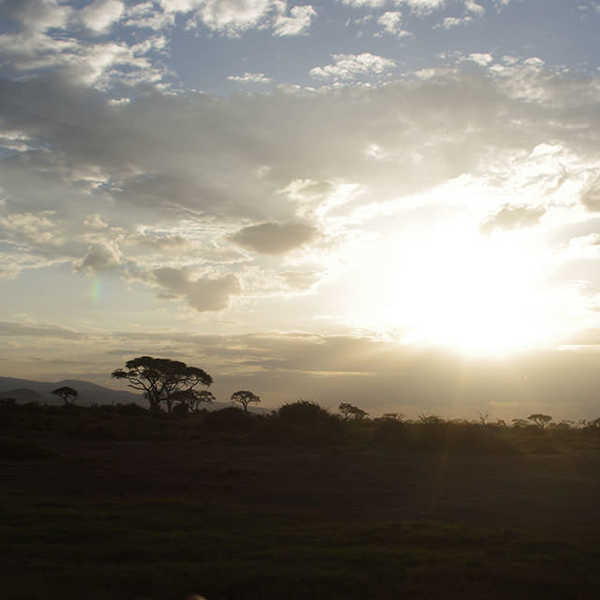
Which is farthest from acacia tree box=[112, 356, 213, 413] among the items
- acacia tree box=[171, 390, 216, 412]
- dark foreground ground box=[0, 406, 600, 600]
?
dark foreground ground box=[0, 406, 600, 600]

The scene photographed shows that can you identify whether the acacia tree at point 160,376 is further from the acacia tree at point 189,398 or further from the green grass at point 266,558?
the green grass at point 266,558

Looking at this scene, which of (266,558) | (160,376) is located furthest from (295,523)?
(160,376)

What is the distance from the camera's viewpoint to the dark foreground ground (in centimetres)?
648

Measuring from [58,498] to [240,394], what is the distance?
197ft

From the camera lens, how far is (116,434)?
23.6 m

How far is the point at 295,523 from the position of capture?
32.2ft

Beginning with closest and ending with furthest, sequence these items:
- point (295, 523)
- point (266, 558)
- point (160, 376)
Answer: point (266, 558) < point (295, 523) < point (160, 376)

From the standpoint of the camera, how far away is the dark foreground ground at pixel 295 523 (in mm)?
6477

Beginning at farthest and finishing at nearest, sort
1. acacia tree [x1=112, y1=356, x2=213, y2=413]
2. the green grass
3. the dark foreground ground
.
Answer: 1. acacia tree [x1=112, y1=356, x2=213, y2=413]
2. the dark foreground ground
3. the green grass

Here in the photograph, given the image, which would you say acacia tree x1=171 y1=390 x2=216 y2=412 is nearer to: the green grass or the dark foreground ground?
the dark foreground ground

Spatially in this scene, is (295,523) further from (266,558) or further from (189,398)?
(189,398)

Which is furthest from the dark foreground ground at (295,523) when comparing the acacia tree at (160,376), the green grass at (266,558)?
the acacia tree at (160,376)

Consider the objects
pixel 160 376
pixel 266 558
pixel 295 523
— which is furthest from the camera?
pixel 160 376

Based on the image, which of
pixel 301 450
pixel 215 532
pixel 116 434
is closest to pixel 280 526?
pixel 215 532
